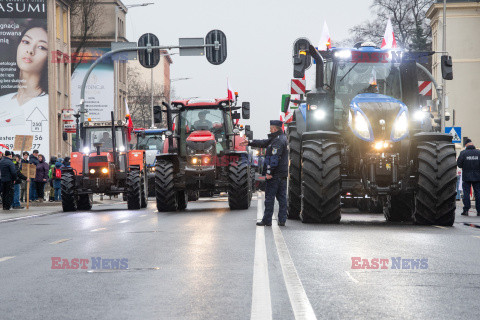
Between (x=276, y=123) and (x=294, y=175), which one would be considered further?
(x=294, y=175)

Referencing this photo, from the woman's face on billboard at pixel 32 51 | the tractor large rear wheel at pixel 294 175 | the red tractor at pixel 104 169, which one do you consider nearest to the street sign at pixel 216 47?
the red tractor at pixel 104 169

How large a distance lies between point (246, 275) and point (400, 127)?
853cm

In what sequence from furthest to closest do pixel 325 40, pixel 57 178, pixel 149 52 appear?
pixel 57 178
pixel 149 52
pixel 325 40

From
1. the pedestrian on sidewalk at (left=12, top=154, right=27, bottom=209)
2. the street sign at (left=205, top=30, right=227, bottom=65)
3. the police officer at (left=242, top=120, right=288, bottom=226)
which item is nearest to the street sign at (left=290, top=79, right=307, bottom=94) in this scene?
the police officer at (left=242, top=120, right=288, bottom=226)

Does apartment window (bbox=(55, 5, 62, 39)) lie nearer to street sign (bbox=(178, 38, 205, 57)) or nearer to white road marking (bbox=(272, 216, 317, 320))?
street sign (bbox=(178, 38, 205, 57))

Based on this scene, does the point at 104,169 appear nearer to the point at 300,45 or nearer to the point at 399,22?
the point at 300,45

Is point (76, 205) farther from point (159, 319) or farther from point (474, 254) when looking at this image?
point (159, 319)

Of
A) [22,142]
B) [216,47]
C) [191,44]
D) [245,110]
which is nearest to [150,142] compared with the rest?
[22,142]

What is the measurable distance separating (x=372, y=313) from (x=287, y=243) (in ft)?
20.9

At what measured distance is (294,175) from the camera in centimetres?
1933

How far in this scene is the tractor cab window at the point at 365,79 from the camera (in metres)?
19.1

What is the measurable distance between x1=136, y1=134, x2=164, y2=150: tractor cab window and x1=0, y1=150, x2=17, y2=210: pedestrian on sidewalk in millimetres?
10255

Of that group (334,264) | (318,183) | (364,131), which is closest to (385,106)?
(364,131)

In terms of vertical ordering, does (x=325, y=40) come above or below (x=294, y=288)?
above
